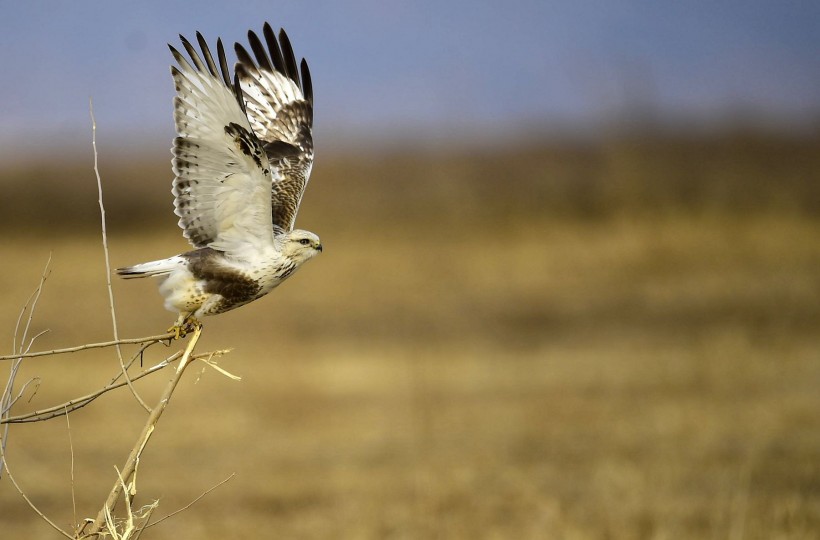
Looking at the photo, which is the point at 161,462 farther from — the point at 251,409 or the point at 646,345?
the point at 646,345

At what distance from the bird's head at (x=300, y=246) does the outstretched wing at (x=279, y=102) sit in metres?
1.14

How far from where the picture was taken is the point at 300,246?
140 inches

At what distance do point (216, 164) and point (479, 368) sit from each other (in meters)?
8.39

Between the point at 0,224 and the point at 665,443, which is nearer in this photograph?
the point at 665,443

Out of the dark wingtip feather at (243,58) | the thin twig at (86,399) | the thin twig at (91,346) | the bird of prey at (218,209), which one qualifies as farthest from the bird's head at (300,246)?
the dark wingtip feather at (243,58)

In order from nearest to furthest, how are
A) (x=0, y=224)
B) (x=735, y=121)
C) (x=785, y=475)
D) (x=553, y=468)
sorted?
(x=785, y=475), (x=553, y=468), (x=0, y=224), (x=735, y=121)

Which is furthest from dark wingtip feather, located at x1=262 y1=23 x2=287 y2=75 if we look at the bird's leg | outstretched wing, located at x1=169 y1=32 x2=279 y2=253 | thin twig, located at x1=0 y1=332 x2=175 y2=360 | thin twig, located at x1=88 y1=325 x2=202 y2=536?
thin twig, located at x1=88 y1=325 x2=202 y2=536

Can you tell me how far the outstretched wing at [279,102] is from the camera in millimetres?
4895

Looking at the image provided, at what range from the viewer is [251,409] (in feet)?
34.0

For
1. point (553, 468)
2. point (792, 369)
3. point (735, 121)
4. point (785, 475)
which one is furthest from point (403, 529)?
point (735, 121)

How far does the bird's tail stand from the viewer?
11.6 ft

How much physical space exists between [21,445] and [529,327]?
642cm

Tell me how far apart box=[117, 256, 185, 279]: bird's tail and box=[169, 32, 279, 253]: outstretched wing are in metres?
0.14

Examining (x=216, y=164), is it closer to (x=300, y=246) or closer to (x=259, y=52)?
(x=300, y=246)
